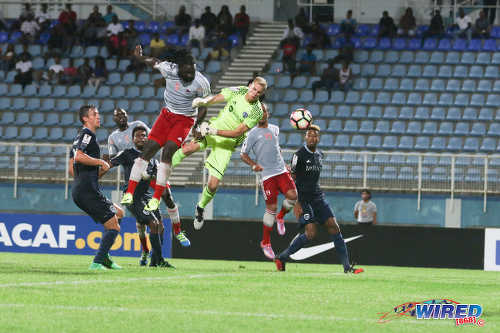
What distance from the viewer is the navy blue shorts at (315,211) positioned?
14500mm

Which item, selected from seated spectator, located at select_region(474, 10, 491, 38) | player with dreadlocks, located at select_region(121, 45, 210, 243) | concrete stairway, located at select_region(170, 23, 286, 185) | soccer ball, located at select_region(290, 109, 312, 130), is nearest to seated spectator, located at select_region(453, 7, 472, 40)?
seated spectator, located at select_region(474, 10, 491, 38)

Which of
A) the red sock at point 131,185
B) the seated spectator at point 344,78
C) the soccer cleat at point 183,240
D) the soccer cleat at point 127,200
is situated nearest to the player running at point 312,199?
the soccer cleat at point 183,240

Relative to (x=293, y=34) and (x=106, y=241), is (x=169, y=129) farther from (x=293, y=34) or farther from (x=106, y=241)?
(x=293, y=34)

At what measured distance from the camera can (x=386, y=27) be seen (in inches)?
1145

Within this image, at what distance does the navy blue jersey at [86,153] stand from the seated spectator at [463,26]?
18599mm

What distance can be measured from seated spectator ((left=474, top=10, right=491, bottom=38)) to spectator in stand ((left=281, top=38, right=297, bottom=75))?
546cm

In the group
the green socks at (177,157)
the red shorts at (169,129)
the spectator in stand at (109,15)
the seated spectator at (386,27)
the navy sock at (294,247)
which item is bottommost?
the navy sock at (294,247)

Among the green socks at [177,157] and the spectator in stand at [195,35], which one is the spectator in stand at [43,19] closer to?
the spectator in stand at [195,35]

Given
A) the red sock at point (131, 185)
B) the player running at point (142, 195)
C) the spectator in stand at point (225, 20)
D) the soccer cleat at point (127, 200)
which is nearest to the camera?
the soccer cleat at point (127, 200)

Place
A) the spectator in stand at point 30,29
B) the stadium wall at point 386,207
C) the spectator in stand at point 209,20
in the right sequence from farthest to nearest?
the spectator in stand at point 30,29, the spectator in stand at point 209,20, the stadium wall at point 386,207

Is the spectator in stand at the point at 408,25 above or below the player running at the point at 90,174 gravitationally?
above

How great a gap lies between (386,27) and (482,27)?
9.32 feet

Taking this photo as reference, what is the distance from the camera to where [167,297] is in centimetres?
930

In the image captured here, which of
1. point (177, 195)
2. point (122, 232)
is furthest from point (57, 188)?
point (122, 232)
